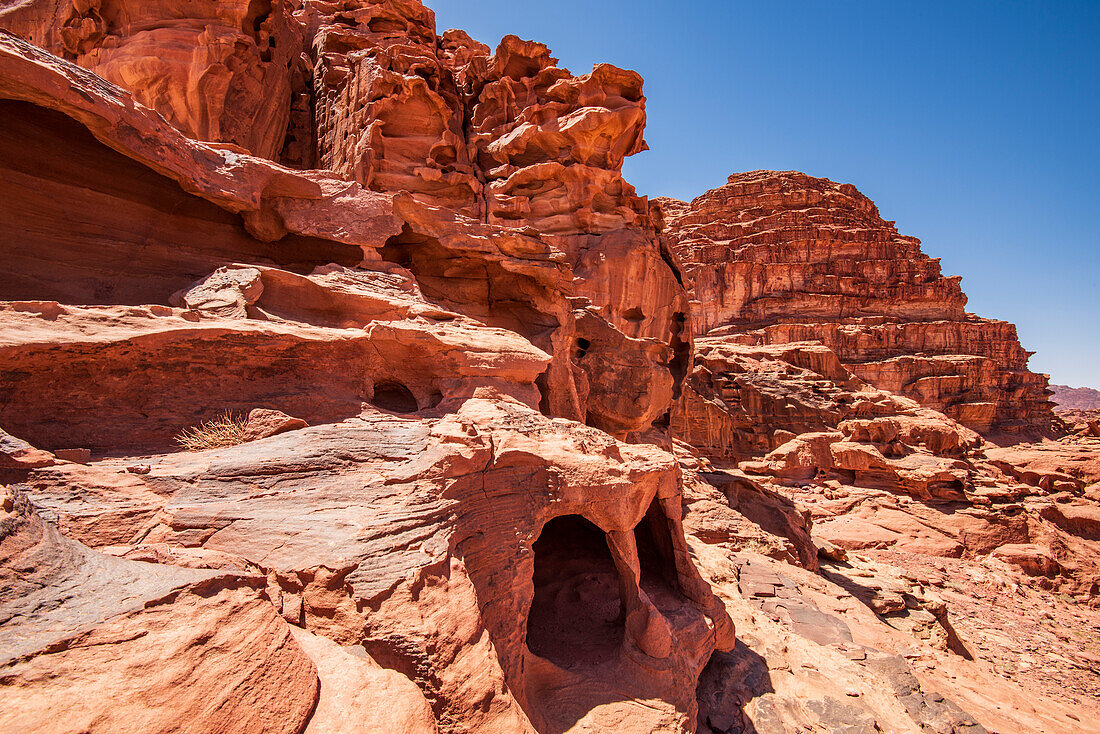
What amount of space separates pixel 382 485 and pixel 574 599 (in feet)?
10.3

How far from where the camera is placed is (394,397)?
6.38 meters

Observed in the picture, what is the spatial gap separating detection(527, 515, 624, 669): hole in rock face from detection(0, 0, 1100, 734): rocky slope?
0.04 meters

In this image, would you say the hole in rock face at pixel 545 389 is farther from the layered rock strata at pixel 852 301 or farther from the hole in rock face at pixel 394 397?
the layered rock strata at pixel 852 301

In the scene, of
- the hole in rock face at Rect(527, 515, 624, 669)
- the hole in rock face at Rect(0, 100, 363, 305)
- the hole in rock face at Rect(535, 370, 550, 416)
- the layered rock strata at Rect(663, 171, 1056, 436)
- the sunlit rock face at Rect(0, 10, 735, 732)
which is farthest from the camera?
the layered rock strata at Rect(663, 171, 1056, 436)

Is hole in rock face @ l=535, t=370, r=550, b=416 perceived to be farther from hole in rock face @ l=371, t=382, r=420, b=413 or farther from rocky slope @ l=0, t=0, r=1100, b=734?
hole in rock face @ l=371, t=382, r=420, b=413

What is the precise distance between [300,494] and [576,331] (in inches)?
315

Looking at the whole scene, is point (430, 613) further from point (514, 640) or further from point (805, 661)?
point (805, 661)

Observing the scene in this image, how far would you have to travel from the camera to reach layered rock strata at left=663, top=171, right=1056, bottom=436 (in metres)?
31.7

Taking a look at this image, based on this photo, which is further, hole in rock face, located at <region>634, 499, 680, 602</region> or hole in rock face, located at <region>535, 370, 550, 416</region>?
hole in rock face, located at <region>535, 370, 550, 416</region>

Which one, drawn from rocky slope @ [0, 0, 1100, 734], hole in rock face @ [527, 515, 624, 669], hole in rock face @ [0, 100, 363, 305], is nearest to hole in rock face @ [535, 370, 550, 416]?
rocky slope @ [0, 0, 1100, 734]

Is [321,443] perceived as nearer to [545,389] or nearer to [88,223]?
[88,223]

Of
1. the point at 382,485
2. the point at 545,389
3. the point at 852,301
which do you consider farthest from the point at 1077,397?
the point at 382,485

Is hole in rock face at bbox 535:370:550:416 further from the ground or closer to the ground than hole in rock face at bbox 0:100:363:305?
closer to the ground

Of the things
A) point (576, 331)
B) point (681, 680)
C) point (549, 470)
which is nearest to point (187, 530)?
point (549, 470)
